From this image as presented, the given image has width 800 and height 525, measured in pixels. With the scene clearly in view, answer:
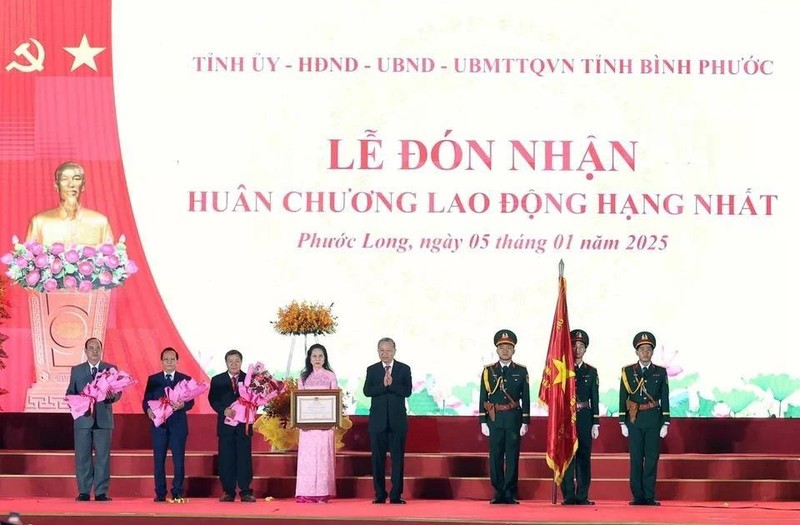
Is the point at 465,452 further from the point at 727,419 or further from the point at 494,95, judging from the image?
the point at 494,95

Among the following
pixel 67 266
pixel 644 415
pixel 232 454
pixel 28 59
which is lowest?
pixel 232 454

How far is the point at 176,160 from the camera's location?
427 inches

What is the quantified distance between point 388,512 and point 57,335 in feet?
10.6

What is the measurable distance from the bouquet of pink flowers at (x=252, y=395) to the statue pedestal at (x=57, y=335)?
178 centimetres

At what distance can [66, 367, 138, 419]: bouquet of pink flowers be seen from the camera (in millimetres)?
9289

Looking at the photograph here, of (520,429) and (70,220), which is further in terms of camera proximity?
(70,220)

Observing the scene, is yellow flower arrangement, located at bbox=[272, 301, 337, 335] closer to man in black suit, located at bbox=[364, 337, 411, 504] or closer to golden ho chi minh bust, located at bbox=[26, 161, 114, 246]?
man in black suit, located at bbox=[364, 337, 411, 504]

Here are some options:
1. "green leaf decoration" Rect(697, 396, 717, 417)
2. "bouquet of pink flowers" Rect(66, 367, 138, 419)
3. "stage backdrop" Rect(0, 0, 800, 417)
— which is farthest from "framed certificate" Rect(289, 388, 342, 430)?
"green leaf decoration" Rect(697, 396, 717, 417)

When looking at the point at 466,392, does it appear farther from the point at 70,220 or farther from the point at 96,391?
the point at 70,220

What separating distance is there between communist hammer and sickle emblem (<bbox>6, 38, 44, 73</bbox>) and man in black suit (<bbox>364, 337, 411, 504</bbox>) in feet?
11.1

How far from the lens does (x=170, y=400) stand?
9.23 metres

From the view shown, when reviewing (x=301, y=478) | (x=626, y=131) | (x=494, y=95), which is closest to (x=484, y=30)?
(x=494, y=95)

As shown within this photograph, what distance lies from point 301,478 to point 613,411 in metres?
2.42

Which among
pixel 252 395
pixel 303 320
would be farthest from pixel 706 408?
pixel 252 395
